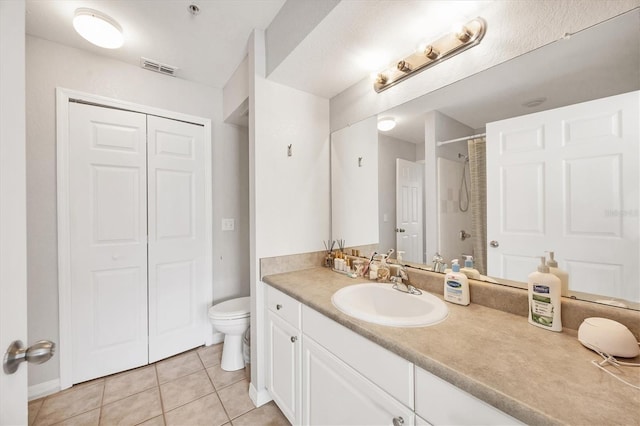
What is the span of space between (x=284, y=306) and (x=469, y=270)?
0.96 metres

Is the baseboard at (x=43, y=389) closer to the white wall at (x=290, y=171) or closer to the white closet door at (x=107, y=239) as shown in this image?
the white closet door at (x=107, y=239)

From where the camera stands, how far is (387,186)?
1560 millimetres

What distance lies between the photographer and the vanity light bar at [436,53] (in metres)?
1.06

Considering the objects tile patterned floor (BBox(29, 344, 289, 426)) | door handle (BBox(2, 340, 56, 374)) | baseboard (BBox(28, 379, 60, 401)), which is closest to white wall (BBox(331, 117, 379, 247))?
tile patterned floor (BBox(29, 344, 289, 426))

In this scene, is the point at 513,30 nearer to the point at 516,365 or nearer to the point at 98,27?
the point at 516,365

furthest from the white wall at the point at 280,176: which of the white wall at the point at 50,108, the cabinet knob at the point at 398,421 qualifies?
the cabinet knob at the point at 398,421

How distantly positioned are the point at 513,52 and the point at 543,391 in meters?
1.16

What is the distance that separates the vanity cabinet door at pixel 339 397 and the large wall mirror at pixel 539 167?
68 cm

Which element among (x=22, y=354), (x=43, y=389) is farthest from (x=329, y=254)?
(x=43, y=389)

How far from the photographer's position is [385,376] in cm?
82

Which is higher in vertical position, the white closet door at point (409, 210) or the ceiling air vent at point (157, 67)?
the ceiling air vent at point (157, 67)

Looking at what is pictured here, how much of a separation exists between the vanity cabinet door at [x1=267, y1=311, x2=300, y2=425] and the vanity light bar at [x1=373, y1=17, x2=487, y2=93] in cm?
149

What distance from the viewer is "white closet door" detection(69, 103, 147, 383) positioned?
1.78 meters

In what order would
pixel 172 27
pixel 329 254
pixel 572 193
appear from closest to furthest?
pixel 572 193, pixel 172 27, pixel 329 254
